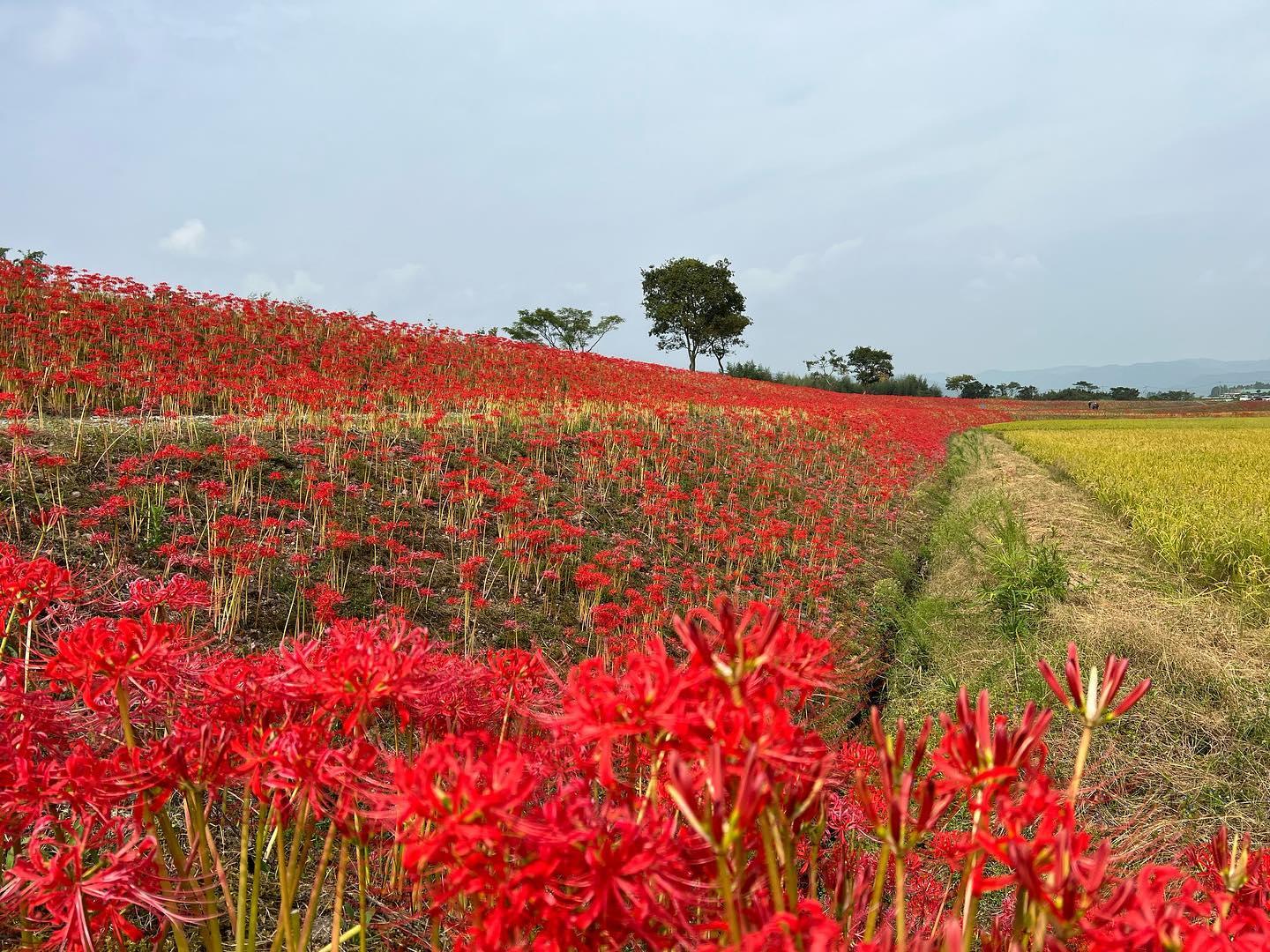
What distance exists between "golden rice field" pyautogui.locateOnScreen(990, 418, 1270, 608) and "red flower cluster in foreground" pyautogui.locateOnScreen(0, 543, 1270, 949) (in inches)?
272

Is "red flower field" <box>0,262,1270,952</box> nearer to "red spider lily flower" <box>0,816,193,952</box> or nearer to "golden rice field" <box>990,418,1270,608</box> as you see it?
"red spider lily flower" <box>0,816,193,952</box>

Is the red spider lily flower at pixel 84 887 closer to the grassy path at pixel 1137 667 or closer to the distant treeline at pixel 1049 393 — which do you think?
the grassy path at pixel 1137 667

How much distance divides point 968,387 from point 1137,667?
7343 cm

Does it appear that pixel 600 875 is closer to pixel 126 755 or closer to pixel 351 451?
pixel 126 755

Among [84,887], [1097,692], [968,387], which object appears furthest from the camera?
[968,387]

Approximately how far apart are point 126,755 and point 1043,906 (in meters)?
1.37

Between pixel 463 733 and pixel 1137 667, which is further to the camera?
pixel 1137 667

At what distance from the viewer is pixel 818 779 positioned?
896 millimetres

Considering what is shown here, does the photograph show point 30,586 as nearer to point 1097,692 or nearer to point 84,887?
point 84,887

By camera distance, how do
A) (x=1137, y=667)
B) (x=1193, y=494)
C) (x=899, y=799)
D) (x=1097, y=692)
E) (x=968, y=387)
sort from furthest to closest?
1. (x=968, y=387)
2. (x=1193, y=494)
3. (x=1137, y=667)
4. (x=1097, y=692)
5. (x=899, y=799)

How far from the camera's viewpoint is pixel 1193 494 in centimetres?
1030

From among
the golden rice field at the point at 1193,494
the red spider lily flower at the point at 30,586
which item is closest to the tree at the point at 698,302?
the golden rice field at the point at 1193,494

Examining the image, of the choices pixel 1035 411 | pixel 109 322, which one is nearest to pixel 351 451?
pixel 109 322

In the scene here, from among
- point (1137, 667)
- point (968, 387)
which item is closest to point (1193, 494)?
point (1137, 667)
